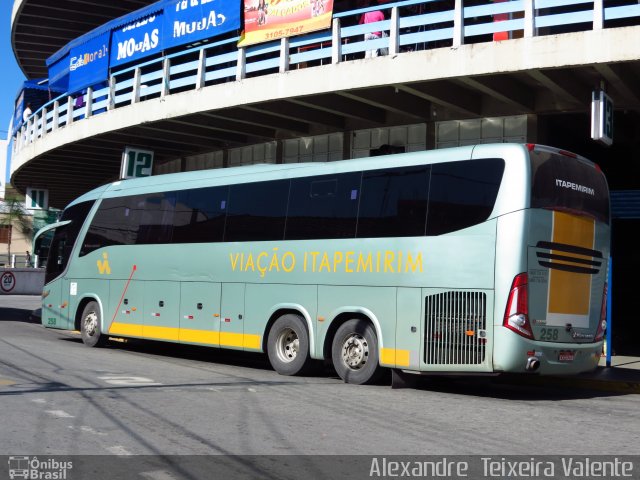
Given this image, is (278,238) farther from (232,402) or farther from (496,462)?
(496,462)

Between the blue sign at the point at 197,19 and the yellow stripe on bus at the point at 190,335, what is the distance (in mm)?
7857

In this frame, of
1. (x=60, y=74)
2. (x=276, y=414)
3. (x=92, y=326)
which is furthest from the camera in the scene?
(x=60, y=74)

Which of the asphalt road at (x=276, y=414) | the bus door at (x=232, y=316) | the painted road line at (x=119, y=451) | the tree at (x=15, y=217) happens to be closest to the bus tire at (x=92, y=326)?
the asphalt road at (x=276, y=414)

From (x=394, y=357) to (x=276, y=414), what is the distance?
3.15 metres

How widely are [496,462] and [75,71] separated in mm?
23533

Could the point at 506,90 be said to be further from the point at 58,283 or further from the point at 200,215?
the point at 58,283

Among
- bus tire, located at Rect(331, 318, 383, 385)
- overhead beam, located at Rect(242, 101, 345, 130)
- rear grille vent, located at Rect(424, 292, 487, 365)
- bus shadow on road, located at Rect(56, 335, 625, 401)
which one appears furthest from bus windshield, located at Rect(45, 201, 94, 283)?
rear grille vent, located at Rect(424, 292, 487, 365)

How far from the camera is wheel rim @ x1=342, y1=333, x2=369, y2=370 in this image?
40.7 feet

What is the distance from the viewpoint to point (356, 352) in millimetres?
12492

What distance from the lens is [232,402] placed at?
984 centimetres

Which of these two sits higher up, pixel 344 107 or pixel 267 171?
pixel 344 107

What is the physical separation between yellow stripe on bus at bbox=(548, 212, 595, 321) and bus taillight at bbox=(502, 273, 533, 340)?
592 millimetres

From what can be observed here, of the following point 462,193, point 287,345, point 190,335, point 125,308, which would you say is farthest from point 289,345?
point 125,308

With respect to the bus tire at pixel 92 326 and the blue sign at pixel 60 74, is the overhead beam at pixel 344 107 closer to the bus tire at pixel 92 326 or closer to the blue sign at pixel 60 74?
the bus tire at pixel 92 326
